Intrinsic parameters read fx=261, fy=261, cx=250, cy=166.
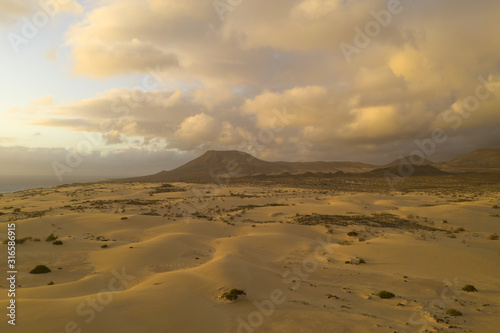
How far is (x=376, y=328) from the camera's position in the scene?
25.3 feet

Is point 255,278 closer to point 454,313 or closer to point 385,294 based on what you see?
point 385,294

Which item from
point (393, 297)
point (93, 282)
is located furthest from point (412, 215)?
point (93, 282)

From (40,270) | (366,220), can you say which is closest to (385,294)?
(40,270)

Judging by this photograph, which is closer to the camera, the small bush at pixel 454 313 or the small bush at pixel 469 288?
the small bush at pixel 454 313

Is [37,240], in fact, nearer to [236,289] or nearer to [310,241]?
[236,289]

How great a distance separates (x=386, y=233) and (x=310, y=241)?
23.3 feet

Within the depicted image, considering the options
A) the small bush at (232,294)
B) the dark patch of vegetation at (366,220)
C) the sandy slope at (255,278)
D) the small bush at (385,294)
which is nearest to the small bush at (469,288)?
the sandy slope at (255,278)

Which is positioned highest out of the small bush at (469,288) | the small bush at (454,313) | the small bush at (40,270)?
the small bush at (40,270)

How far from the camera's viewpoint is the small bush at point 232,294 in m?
9.42

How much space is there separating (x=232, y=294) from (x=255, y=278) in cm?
228

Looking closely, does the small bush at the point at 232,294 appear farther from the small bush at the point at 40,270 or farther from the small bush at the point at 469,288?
the small bush at the point at 40,270

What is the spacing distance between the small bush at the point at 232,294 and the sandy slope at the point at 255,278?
A: 21 centimetres

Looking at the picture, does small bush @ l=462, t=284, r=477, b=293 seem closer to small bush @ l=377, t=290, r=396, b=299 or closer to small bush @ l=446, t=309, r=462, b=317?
small bush @ l=446, t=309, r=462, b=317

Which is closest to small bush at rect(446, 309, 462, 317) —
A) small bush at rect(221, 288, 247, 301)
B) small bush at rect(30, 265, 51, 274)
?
small bush at rect(221, 288, 247, 301)
